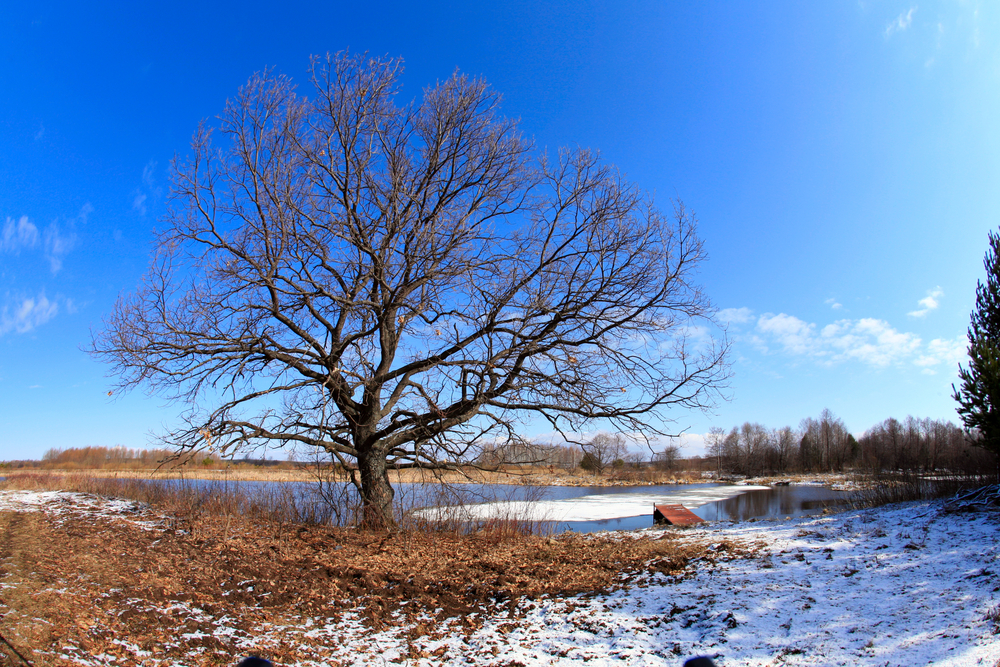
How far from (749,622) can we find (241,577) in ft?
21.0

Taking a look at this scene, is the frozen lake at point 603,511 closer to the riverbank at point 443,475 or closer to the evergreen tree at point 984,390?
the riverbank at point 443,475

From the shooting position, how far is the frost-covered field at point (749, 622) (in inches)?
187

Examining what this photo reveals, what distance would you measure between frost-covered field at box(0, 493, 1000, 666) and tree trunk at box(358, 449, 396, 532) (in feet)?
14.9

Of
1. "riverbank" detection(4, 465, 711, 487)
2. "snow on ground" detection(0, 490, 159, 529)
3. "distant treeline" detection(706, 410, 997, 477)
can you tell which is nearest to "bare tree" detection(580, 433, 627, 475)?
"riverbank" detection(4, 465, 711, 487)

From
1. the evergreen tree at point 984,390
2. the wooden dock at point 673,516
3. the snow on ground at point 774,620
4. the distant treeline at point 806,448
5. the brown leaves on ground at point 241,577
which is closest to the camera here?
the snow on ground at point 774,620

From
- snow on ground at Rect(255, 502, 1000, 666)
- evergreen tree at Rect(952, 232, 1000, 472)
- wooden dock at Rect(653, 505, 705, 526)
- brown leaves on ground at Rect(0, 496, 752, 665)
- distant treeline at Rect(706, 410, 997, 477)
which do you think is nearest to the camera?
snow on ground at Rect(255, 502, 1000, 666)

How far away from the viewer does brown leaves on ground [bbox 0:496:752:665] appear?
16.4ft

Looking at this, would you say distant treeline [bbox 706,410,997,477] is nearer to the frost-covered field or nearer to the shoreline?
the shoreline

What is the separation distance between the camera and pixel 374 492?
35.7 ft

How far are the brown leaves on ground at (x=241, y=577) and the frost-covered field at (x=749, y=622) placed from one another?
21 centimetres

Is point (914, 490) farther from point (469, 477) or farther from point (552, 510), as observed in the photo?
point (469, 477)

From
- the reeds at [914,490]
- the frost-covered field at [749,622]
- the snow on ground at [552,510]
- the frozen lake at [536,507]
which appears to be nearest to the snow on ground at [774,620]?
the frost-covered field at [749,622]

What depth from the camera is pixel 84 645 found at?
4.58 m

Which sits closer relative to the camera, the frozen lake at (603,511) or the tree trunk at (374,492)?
the tree trunk at (374,492)
